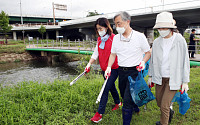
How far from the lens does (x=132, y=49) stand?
7.79 feet

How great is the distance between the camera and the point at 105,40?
2832 millimetres

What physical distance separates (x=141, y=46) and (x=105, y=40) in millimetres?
700

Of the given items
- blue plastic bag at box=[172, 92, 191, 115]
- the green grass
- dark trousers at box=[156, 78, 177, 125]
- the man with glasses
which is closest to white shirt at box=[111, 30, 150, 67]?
the man with glasses

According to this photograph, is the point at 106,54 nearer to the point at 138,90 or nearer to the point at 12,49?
the point at 138,90

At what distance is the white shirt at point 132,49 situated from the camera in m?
2.38

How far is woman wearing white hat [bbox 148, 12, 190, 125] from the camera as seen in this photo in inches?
85.1

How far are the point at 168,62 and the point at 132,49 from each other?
533 millimetres

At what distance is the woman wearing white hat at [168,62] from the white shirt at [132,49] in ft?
0.63

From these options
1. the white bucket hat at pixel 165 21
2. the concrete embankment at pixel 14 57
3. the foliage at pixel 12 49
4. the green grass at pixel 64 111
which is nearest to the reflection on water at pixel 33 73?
the concrete embankment at pixel 14 57

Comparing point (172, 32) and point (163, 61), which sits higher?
point (172, 32)

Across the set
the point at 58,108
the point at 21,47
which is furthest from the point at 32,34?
the point at 58,108

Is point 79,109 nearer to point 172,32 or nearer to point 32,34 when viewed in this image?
point 172,32

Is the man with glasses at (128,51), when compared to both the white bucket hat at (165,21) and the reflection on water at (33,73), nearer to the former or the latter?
the white bucket hat at (165,21)

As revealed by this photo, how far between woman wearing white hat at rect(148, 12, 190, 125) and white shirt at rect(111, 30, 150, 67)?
19 cm
